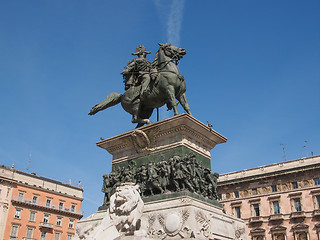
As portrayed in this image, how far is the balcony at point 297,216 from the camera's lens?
45.4 meters

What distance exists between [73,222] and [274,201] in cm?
3119

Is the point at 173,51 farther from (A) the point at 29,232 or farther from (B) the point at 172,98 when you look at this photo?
(A) the point at 29,232

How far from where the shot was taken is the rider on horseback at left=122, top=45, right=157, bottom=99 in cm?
1241

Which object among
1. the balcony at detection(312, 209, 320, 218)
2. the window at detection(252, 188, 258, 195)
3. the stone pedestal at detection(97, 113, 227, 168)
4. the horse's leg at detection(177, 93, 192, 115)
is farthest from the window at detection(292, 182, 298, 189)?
the horse's leg at detection(177, 93, 192, 115)

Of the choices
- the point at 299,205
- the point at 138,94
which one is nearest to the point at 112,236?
the point at 138,94

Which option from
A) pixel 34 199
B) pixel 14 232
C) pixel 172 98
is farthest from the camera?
pixel 34 199

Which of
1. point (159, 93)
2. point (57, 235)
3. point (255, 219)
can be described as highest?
point (255, 219)

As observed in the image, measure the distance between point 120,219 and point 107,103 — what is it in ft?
18.9

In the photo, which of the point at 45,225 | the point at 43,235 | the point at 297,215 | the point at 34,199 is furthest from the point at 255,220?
the point at 34,199

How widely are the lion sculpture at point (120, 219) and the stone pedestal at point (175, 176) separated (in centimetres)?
37

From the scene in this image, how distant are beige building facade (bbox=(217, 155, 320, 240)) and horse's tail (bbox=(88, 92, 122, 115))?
38.1 metres

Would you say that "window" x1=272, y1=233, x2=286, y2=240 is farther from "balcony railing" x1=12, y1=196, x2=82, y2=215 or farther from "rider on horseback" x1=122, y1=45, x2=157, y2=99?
"rider on horseback" x1=122, y1=45, x2=157, y2=99

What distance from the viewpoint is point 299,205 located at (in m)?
46.8

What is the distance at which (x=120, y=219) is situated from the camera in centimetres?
844
